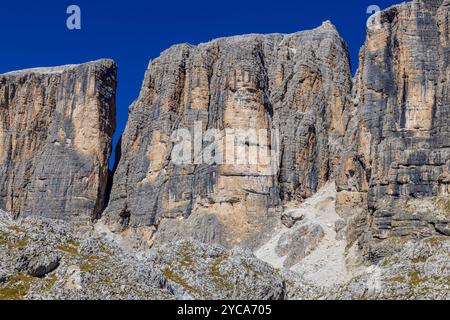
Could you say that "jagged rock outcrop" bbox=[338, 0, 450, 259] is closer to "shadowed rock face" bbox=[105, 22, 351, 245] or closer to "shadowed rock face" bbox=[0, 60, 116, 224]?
"shadowed rock face" bbox=[105, 22, 351, 245]

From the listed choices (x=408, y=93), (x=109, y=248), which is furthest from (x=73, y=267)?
(x=408, y=93)

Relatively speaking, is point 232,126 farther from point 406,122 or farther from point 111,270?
point 111,270

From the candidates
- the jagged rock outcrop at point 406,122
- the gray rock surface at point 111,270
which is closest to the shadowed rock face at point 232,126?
the jagged rock outcrop at point 406,122

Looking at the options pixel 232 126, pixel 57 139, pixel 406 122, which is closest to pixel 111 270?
pixel 406 122

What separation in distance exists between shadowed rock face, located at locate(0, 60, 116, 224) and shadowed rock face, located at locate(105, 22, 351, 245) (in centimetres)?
460

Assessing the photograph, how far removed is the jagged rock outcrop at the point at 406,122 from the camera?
112m

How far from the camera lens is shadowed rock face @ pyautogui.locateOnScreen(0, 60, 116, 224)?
15825 centimetres

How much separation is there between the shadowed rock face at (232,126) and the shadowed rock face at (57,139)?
460 cm

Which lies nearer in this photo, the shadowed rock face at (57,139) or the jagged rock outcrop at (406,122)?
the jagged rock outcrop at (406,122)

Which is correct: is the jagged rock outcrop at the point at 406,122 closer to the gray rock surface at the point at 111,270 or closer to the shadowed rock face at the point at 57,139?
the gray rock surface at the point at 111,270

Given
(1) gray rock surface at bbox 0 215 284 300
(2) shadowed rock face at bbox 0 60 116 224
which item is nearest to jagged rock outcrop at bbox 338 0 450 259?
(1) gray rock surface at bbox 0 215 284 300

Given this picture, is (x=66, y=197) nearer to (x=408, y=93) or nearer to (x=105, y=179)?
(x=105, y=179)

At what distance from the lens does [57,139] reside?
163 m
